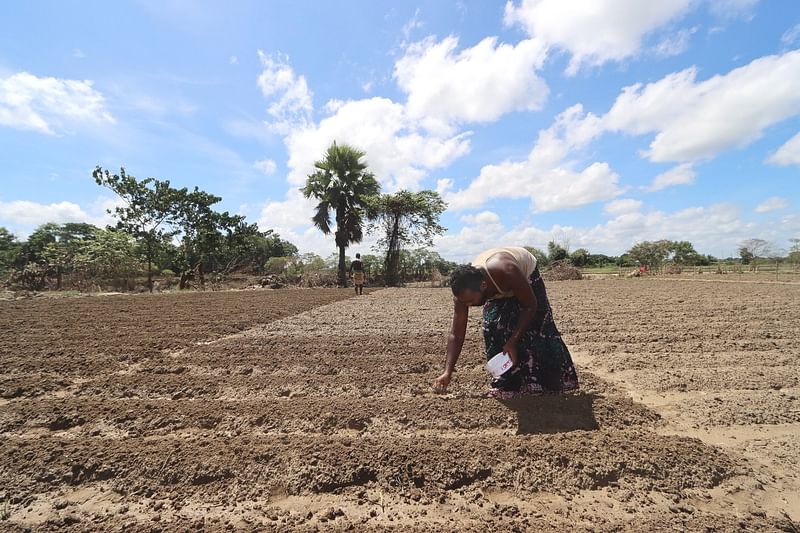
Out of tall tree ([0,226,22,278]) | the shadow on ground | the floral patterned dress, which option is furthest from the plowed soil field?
tall tree ([0,226,22,278])

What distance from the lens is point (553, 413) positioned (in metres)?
2.65

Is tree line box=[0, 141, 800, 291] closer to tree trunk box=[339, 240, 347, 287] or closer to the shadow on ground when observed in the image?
tree trunk box=[339, 240, 347, 287]

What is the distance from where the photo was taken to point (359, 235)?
2031 centimetres

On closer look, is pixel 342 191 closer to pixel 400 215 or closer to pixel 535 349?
pixel 400 215

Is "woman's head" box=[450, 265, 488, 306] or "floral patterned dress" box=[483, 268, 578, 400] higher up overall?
"woman's head" box=[450, 265, 488, 306]

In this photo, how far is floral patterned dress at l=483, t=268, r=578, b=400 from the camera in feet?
9.36

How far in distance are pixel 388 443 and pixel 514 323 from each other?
122 cm

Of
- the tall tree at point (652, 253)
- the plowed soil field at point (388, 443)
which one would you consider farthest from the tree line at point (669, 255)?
the plowed soil field at point (388, 443)

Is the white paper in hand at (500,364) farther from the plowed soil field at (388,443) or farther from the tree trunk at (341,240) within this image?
the tree trunk at (341,240)

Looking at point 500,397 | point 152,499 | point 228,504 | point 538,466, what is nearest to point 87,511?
point 152,499

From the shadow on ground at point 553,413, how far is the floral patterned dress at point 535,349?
9 cm

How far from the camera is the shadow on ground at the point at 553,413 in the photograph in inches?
99.0

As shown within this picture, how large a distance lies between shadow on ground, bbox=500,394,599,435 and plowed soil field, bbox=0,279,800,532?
1cm

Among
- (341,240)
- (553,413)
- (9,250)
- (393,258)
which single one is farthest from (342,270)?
(9,250)
